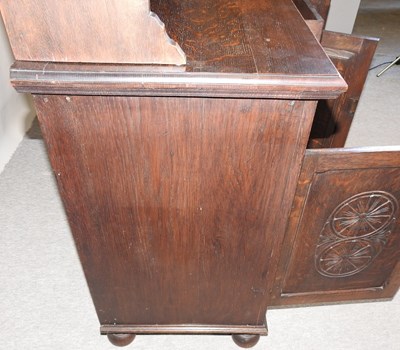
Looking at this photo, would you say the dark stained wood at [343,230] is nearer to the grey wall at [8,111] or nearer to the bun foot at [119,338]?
the bun foot at [119,338]

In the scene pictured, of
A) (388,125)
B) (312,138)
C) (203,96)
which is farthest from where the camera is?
(388,125)

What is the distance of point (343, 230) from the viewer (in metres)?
0.99

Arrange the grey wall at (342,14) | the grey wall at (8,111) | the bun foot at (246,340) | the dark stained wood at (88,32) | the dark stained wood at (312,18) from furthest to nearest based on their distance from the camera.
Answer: the grey wall at (342,14) < the grey wall at (8,111) < the bun foot at (246,340) < the dark stained wood at (312,18) < the dark stained wood at (88,32)

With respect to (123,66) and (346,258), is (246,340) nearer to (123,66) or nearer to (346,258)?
(346,258)

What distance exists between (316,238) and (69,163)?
2.04ft

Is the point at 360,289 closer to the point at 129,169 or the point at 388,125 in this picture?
the point at 129,169

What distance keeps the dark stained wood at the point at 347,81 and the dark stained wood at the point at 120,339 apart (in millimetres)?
896

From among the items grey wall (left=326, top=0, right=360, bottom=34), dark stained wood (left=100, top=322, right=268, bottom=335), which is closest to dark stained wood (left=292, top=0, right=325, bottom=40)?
dark stained wood (left=100, top=322, right=268, bottom=335)

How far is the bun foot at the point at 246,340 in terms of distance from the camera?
113 centimetres

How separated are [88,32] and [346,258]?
86 cm

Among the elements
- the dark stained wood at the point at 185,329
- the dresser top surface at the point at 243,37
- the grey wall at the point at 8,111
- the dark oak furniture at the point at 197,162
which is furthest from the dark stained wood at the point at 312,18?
the grey wall at the point at 8,111

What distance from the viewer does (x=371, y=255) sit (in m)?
1.07

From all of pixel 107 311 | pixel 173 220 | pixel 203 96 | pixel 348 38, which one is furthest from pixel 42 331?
pixel 348 38

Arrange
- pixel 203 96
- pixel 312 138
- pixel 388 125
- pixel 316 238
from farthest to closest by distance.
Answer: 1. pixel 388 125
2. pixel 312 138
3. pixel 316 238
4. pixel 203 96
